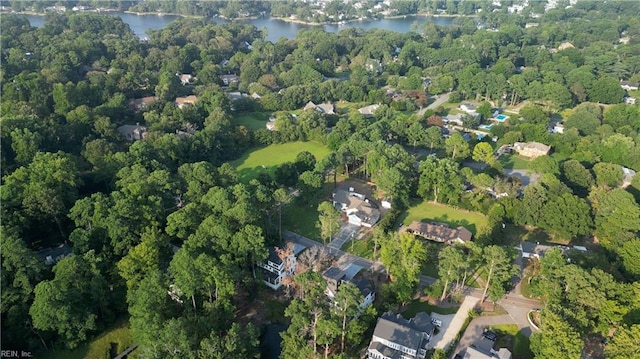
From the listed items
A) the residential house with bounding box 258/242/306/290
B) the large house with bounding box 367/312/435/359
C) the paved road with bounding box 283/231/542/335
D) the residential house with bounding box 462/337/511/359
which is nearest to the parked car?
the residential house with bounding box 462/337/511/359

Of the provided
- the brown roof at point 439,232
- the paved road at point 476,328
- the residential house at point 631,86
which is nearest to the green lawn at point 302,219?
the brown roof at point 439,232

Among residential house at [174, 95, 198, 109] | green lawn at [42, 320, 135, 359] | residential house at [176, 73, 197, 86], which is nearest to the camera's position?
green lawn at [42, 320, 135, 359]

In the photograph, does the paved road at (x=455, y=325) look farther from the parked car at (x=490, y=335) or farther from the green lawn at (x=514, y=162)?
the green lawn at (x=514, y=162)

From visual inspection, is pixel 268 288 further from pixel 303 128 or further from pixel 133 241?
pixel 303 128

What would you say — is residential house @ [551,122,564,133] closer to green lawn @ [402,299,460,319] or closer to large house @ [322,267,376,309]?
green lawn @ [402,299,460,319]

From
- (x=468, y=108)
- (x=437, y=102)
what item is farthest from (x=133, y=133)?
(x=468, y=108)

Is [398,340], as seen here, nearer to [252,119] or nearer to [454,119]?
[454,119]
